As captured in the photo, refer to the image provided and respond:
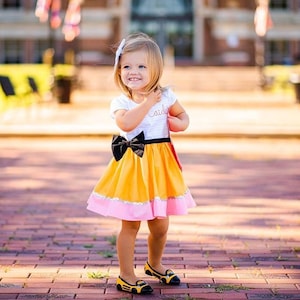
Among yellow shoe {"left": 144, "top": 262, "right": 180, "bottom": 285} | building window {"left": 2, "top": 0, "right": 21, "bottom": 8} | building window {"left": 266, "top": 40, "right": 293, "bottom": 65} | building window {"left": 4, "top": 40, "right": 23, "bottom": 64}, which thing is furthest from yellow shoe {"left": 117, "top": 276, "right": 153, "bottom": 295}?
building window {"left": 2, "top": 0, "right": 21, "bottom": 8}

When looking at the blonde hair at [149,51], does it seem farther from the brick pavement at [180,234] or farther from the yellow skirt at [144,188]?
the brick pavement at [180,234]

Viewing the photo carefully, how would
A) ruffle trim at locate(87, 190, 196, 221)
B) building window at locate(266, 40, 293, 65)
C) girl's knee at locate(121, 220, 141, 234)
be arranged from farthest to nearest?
building window at locate(266, 40, 293, 65) → girl's knee at locate(121, 220, 141, 234) → ruffle trim at locate(87, 190, 196, 221)

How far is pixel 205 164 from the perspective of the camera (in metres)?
10.8

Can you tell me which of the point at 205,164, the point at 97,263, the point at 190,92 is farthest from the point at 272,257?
the point at 190,92

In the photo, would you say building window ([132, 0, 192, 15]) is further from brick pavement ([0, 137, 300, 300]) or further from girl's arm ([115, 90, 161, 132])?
girl's arm ([115, 90, 161, 132])

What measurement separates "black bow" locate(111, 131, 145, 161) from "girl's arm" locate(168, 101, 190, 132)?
0.65ft

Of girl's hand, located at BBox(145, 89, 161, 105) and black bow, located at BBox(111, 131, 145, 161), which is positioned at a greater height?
girl's hand, located at BBox(145, 89, 161, 105)

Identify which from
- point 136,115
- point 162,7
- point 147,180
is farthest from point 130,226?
point 162,7

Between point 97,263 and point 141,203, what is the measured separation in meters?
0.97

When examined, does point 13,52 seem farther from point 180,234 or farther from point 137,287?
point 137,287

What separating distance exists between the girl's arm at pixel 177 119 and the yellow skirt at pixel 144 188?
0.36ft

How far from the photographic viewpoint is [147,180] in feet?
14.8

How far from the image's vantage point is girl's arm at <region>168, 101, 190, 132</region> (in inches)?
183

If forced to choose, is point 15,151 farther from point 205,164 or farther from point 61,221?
point 61,221
